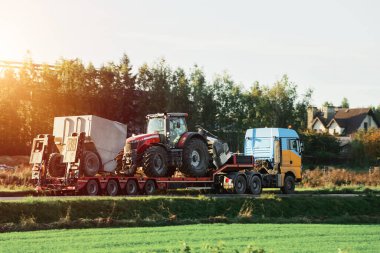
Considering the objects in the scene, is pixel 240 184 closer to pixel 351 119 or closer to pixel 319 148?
pixel 319 148

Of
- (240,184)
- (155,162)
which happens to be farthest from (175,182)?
(240,184)

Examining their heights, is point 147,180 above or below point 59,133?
below

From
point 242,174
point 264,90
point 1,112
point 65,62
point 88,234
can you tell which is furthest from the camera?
point 264,90

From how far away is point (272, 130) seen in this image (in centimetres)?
3572

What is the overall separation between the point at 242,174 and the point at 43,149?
10534 millimetres

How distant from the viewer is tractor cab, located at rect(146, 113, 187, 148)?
29.8 meters

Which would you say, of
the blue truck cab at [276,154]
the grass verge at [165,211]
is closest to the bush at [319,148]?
the blue truck cab at [276,154]

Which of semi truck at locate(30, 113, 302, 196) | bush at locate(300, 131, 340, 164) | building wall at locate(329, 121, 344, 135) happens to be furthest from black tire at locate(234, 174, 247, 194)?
building wall at locate(329, 121, 344, 135)

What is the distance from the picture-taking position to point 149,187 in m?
28.0

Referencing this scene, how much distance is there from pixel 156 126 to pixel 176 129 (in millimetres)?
981

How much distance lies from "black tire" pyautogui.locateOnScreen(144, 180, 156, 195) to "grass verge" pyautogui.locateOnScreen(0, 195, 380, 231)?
3167 mm

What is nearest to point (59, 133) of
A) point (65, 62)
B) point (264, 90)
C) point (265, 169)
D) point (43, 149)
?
point (43, 149)

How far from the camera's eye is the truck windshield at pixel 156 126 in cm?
3009

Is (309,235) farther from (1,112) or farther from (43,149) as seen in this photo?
(1,112)
